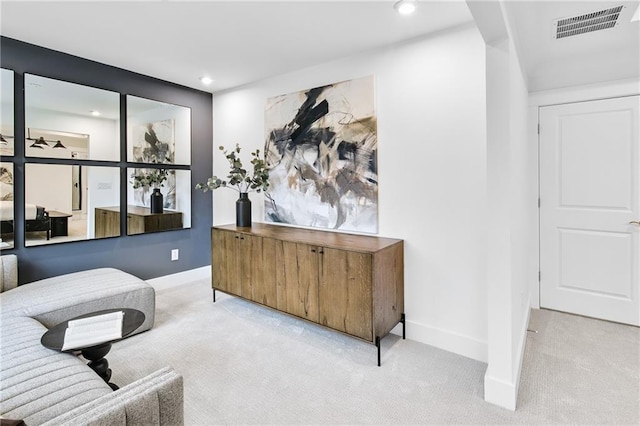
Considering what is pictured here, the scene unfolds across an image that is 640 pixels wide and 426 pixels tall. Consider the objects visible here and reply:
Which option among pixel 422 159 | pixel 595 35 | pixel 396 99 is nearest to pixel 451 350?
pixel 422 159

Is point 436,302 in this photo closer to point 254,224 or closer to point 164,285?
point 254,224

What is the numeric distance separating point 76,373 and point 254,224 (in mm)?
2305

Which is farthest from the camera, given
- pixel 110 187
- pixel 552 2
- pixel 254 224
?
pixel 254 224

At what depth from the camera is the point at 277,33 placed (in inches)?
103

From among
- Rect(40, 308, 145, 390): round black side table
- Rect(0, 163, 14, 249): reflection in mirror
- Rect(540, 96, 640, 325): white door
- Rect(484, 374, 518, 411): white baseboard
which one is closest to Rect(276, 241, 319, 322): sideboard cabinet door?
Answer: Rect(40, 308, 145, 390): round black side table

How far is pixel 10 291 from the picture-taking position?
253 centimetres

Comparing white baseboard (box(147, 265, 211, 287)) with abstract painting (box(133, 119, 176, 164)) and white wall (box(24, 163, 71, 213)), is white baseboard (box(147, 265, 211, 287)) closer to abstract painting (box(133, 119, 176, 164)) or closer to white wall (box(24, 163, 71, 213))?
white wall (box(24, 163, 71, 213))

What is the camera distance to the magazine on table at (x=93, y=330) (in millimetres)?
1824

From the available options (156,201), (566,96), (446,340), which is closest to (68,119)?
(156,201)

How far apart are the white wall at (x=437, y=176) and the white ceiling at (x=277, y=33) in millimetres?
246

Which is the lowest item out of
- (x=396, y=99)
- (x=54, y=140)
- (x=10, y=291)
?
(x=10, y=291)

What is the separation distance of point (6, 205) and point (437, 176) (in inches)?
140

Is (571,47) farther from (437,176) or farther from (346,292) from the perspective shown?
(346,292)

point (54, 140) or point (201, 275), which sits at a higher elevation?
A: point (54, 140)
